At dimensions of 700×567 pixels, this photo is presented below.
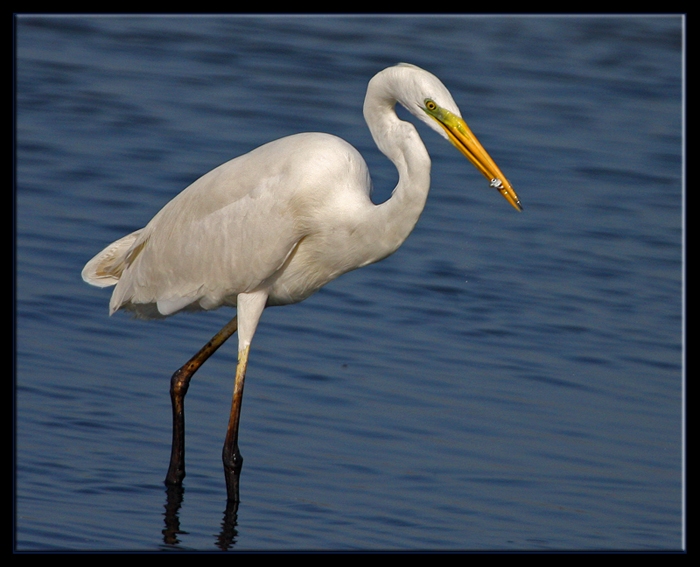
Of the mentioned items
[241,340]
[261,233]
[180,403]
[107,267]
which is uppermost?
[261,233]

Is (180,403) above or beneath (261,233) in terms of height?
beneath

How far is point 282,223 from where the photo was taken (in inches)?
195

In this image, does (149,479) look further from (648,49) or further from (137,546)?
(648,49)

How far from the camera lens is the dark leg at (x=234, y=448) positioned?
519 centimetres

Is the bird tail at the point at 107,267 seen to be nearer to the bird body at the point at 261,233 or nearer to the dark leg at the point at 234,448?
the bird body at the point at 261,233

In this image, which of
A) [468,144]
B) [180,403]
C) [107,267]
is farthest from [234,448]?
[468,144]

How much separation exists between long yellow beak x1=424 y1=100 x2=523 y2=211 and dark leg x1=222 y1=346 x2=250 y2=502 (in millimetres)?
1456

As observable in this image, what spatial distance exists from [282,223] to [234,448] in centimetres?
109

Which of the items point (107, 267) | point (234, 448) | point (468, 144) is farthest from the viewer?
point (107, 267)

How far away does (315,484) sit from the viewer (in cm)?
529

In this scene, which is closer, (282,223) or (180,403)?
(282,223)

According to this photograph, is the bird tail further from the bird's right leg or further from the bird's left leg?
the bird's left leg

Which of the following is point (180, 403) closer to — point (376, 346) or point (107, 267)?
point (107, 267)

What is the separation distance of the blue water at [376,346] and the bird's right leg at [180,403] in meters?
0.08
